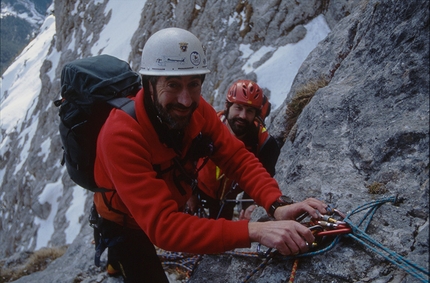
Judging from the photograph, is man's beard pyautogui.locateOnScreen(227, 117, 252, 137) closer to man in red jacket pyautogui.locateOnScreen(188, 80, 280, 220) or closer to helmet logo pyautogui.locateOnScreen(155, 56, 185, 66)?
man in red jacket pyautogui.locateOnScreen(188, 80, 280, 220)

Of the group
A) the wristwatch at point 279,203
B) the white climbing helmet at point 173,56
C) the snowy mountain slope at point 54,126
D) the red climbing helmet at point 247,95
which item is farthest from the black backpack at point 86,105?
the snowy mountain slope at point 54,126

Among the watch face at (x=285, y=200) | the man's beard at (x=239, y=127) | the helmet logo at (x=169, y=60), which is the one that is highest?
the helmet logo at (x=169, y=60)

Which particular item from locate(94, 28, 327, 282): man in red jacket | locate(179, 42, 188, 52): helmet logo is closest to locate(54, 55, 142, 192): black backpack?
locate(94, 28, 327, 282): man in red jacket

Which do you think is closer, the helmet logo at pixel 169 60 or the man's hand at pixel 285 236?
the man's hand at pixel 285 236

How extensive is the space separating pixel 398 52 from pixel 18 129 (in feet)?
135

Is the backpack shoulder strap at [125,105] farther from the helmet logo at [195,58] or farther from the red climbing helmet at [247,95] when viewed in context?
the red climbing helmet at [247,95]

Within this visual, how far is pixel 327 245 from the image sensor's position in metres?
2.32

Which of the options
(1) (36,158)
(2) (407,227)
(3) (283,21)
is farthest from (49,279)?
(1) (36,158)

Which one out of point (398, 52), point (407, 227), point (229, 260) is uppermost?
point (398, 52)

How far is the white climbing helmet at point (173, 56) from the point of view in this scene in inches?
104

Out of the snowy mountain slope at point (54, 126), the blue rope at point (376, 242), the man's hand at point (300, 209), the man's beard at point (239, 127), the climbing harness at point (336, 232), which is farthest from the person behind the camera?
the snowy mountain slope at point (54, 126)

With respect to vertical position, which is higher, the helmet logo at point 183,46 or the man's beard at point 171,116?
the helmet logo at point 183,46

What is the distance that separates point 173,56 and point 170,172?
101 centimetres

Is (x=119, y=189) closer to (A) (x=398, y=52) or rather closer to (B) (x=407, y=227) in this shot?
(B) (x=407, y=227)
